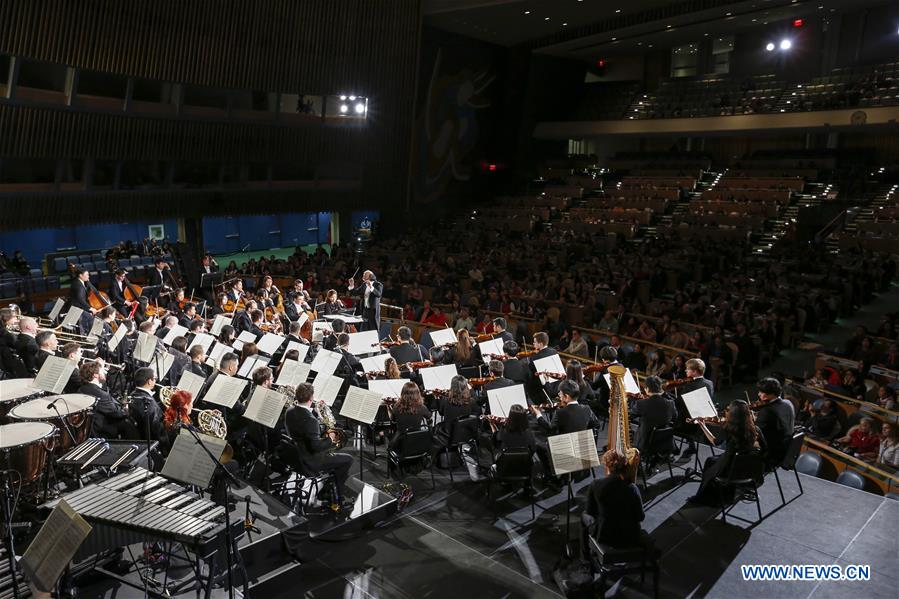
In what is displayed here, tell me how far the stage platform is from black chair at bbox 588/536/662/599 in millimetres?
382

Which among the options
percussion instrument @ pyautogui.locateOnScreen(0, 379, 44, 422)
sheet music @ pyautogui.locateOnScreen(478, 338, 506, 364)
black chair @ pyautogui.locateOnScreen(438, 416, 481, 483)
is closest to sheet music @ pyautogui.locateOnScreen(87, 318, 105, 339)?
percussion instrument @ pyautogui.locateOnScreen(0, 379, 44, 422)

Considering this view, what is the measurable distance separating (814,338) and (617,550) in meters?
9.76

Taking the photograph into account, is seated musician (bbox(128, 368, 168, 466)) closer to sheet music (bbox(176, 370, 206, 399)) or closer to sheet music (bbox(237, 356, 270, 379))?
sheet music (bbox(176, 370, 206, 399))

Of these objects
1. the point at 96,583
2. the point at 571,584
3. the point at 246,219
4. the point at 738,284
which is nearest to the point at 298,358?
the point at 96,583

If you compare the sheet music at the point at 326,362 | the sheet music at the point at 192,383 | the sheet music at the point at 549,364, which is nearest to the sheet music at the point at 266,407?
the sheet music at the point at 192,383

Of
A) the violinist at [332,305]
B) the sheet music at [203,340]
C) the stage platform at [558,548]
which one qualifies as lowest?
the stage platform at [558,548]

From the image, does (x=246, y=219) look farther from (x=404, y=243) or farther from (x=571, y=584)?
(x=571, y=584)

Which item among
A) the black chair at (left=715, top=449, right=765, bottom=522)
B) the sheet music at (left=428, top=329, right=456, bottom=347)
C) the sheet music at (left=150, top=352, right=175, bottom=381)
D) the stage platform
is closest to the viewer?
the stage platform

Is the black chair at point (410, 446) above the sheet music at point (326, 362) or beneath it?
beneath

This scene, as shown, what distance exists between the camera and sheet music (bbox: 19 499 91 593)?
344 cm

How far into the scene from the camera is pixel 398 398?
701cm

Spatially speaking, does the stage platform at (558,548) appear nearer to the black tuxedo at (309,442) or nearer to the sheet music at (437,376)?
the black tuxedo at (309,442)

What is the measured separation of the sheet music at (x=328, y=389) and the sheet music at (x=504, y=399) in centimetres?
157

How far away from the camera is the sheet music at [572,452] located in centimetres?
520
